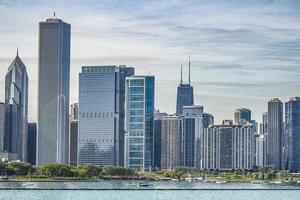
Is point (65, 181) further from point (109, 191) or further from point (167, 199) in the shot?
point (167, 199)

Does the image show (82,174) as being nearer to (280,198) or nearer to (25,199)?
(280,198)

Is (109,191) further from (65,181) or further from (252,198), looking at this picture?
(65,181)

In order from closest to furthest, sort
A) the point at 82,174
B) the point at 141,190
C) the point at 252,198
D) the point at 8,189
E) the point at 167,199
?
the point at 167,199, the point at 252,198, the point at 8,189, the point at 141,190, the point at 82,174

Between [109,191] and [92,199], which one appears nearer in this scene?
[92,199]

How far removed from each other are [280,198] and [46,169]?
7376cm

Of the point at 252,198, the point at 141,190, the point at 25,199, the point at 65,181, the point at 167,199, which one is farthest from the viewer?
the point at 65,181

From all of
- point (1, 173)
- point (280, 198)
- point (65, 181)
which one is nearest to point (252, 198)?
point (280, 198)

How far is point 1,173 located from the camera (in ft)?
598

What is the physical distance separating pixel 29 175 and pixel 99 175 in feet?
64.4

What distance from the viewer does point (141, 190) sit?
13825 centimetres

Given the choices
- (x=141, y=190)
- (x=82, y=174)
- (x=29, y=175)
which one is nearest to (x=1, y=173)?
(x=29, y=175)

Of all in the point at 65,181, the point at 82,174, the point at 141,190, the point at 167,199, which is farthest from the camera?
the point at 82,174

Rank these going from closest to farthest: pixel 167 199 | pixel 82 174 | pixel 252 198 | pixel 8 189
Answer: pixel 167 199, pixel 252 198, pixel 8 189, pixel 82 174

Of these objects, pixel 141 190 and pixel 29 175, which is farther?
pixel 29 175
